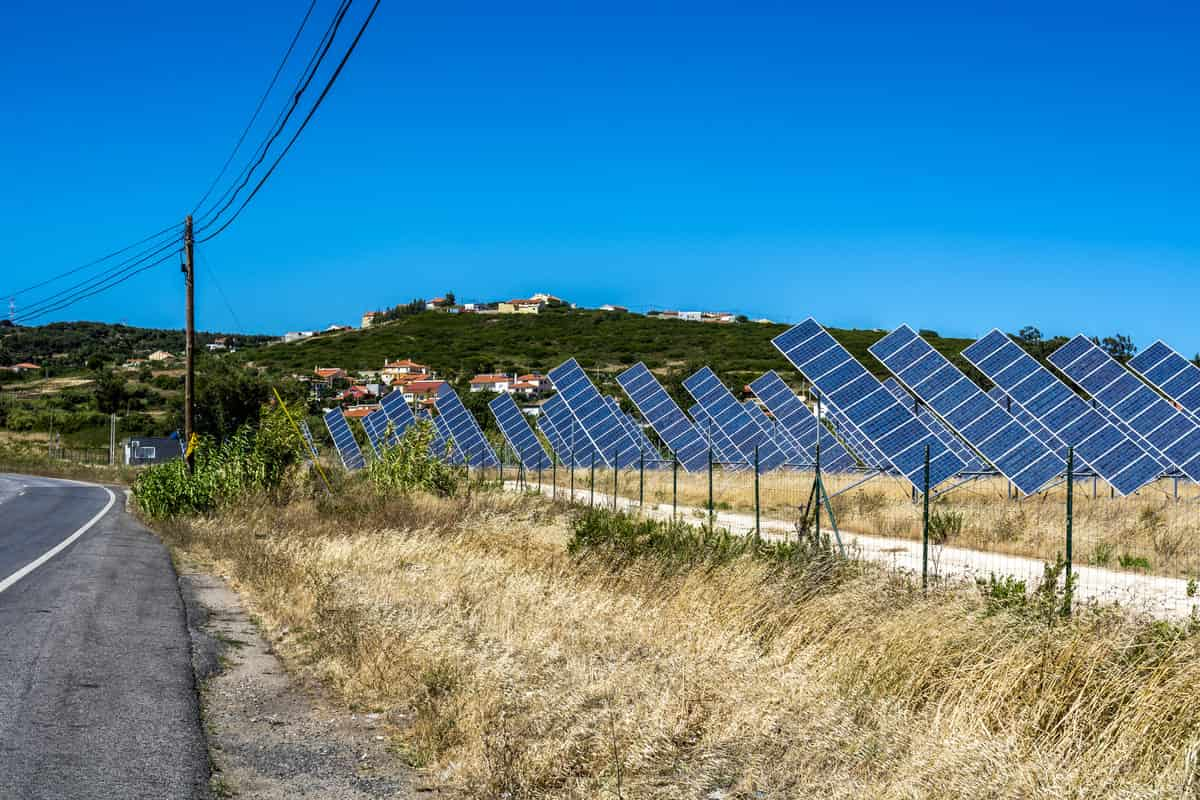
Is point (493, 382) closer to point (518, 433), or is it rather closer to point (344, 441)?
point (344, 441)

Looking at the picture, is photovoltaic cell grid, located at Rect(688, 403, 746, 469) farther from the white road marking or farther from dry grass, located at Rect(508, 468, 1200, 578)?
the white road marking

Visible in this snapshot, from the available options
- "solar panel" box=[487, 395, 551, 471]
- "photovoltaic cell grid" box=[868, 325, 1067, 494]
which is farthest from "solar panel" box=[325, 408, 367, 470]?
"photovoltaic cell grid" box=[868, 325, 1067, 494]

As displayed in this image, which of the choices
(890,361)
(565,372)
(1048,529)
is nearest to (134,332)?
(565,372)

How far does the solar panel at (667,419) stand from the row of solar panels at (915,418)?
6 centimetres

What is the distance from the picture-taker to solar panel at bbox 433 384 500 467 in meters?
42.8

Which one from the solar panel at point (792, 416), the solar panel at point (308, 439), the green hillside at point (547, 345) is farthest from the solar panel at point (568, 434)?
the green hillside at point (547, 345)

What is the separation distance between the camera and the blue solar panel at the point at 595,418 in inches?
1533

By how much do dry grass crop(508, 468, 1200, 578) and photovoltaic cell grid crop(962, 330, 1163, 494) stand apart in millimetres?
854

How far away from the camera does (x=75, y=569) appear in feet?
48.3

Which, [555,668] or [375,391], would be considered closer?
[555,668]

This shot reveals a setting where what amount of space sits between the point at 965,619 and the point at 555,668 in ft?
10.5

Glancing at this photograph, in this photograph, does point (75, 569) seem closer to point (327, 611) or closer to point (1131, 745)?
point (327, 611)

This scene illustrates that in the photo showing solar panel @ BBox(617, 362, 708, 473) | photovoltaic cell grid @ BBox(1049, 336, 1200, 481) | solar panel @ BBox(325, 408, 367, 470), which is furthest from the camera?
solar panel @ BBox(325, 408, 367, 470)

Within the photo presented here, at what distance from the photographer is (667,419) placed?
4112 centimetres
